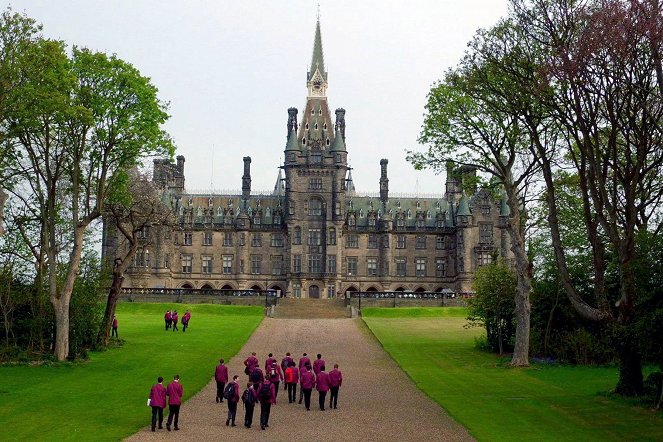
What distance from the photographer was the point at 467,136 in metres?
41.1

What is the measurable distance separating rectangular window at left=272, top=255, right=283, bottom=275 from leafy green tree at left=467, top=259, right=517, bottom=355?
175ft

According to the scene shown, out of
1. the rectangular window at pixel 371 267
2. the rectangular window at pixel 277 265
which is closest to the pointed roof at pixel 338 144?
the rectangular window at pixel 371 267

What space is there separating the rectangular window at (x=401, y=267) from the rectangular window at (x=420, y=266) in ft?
4.54

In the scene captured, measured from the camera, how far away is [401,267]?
100562mm

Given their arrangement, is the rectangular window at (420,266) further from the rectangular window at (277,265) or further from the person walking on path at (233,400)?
the person walking on path at (233,400)

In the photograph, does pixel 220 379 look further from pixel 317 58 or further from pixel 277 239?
pixel 317 58

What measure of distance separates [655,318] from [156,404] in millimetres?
15141

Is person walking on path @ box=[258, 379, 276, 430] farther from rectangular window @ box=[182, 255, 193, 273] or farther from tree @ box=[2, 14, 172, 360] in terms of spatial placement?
rectangular window @ box=[182, 255, 193, 273]

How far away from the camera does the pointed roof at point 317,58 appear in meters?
101

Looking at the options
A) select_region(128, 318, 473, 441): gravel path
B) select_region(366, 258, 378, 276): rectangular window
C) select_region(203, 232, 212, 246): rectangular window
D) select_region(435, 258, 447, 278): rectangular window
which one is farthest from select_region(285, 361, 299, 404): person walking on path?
select_region(435, 258, 447, 278): rectangular window

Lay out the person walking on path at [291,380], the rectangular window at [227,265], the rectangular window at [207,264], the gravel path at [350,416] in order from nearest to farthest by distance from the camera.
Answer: the gravel path at [350,416], the person walking on path at [291,380], the rectangular window at [207,264], the rectangular window at [227,265]

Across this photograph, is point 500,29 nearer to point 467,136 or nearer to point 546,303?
point 467,136

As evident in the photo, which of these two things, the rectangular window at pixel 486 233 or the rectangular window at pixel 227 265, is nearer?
the rectangular window at pixel 486 233

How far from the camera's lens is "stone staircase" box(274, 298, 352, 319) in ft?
238
